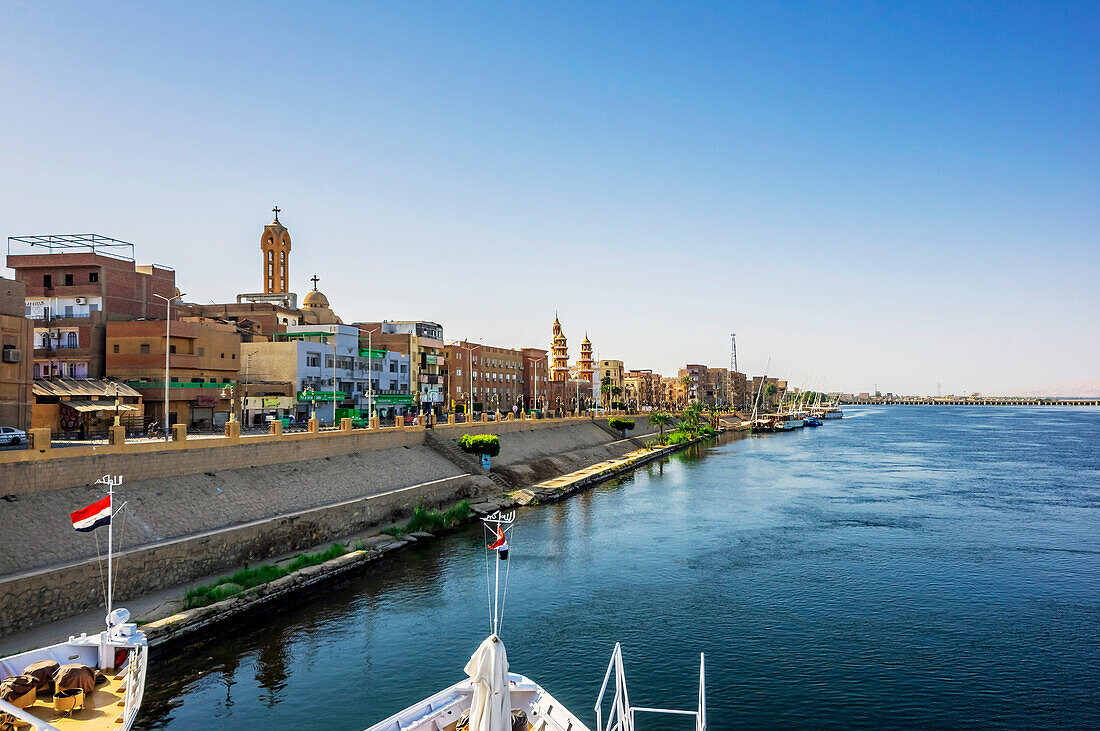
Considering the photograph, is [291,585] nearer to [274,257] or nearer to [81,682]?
[81,682]

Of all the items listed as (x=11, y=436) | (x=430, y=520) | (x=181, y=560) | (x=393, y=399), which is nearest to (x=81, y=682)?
(x=181, y=560)

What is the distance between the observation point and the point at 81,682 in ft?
64.7

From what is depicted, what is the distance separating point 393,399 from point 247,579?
57.2 m

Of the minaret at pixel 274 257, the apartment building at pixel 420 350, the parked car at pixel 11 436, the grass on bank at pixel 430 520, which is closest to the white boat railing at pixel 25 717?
the parked car at pixel 11 436

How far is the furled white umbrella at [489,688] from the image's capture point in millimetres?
16562

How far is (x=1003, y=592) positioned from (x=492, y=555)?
91.5 ft

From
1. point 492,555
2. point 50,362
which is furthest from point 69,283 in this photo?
point 492,555

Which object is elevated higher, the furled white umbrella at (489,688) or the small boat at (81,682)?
the furled white umbrella at (489,688)

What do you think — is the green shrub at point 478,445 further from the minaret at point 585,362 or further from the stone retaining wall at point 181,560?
the minaret at point 585,362

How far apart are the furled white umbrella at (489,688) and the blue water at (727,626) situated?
8.13 m

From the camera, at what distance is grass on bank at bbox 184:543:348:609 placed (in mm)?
31219

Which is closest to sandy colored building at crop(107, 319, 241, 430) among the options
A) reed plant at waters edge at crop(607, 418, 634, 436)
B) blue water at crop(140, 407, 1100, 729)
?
blue water at crop(140, 407, 1100, 729)

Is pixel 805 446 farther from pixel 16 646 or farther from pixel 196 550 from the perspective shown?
pixel 16 646

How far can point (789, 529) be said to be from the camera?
53594 millimetres
